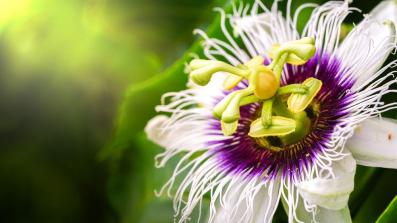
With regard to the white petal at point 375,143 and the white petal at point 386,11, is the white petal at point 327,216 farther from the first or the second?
the white petal at point 386,11

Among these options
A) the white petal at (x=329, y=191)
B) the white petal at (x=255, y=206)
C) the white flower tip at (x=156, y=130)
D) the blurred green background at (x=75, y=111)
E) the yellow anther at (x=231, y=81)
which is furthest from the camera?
the blurred green background at (x=75, y=111)

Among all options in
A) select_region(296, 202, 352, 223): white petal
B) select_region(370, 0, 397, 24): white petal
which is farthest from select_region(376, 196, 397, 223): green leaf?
select_region(370, 0, 397, 24): white petal

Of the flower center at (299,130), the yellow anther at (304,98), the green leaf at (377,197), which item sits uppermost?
the yellow anther at (304,98)

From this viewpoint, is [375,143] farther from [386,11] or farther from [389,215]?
[386,11]

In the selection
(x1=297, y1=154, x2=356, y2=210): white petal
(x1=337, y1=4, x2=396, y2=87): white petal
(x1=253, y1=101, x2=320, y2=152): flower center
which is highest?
(x1=337, y1=4, x2=396, y2=87): white petal

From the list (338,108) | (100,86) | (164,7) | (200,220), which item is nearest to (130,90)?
(100,86)

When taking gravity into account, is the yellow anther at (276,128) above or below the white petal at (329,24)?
below

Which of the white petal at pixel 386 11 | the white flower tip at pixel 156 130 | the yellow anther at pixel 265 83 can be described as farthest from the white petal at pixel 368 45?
the white flower tip at pixel 156 130

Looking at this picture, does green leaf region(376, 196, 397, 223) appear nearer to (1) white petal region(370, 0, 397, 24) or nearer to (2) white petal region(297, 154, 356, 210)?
(2) white petal region(297, 154, 356, 210)
